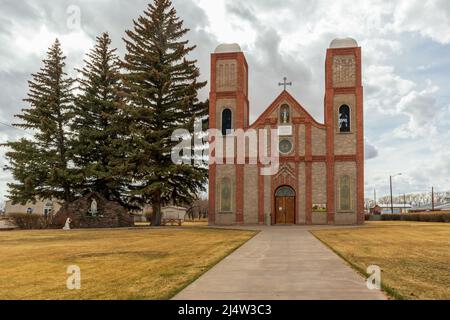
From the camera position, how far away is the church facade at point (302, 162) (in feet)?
126

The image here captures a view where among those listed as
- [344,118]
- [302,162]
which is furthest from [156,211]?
[344,118]

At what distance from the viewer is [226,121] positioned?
40312 millimetres

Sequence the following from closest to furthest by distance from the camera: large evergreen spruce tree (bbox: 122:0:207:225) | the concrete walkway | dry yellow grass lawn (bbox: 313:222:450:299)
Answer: the concrete walkway, dry yellow grass lawn (bbox: 313:222:450:299), large evergreen spruce tree (bbox: 122:0:207:225)

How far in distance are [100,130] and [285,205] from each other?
17.3 metres

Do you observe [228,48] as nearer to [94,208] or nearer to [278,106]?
[278,106]

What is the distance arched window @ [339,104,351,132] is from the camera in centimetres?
3919

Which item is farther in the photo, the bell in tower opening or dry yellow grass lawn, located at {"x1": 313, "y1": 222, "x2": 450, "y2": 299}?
the bell in tower opening

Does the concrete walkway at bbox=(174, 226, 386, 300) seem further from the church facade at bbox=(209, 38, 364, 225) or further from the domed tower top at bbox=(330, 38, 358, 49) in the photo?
the domed tower top at bbox=(330, 38, 358, 49)

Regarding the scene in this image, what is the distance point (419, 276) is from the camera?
9.81 meters

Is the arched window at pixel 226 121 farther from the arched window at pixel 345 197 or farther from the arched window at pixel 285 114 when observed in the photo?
the arched window at pixel 345 197

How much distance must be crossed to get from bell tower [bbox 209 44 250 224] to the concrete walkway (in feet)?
85.4

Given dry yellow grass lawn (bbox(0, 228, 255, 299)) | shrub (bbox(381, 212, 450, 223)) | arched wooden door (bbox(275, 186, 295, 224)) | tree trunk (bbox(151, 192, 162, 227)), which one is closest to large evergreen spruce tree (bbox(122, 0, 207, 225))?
Result: tree trunk (bbox(151, 192, 162, 227))

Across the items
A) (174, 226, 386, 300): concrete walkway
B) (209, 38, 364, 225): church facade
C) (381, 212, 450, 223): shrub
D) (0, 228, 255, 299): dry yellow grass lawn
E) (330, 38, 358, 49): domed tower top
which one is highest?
(330, 38, 358, 49): domed tower top
